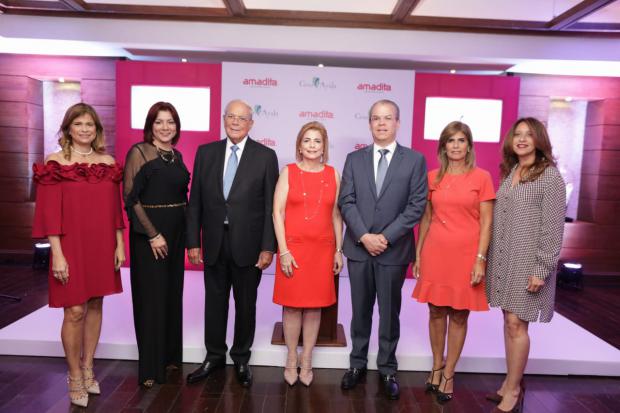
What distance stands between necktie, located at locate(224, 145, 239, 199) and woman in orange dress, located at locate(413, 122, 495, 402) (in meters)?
1.21

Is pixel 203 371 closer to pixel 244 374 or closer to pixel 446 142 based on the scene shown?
pixel 244 374

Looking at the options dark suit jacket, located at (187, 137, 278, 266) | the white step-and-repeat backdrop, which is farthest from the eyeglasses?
the white step-and-repeat backdrop

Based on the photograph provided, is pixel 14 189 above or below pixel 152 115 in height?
below

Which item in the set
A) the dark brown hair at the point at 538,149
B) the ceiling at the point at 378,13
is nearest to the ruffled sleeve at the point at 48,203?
the dark brown hair at the point at 538,149

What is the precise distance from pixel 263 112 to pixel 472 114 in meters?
2.51

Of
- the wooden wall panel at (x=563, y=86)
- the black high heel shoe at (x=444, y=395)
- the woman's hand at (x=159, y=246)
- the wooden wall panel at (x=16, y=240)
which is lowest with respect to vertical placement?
the black high heel shoe at (x=444, y=395)

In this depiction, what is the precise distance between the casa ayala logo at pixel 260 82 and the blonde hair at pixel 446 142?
119 inches

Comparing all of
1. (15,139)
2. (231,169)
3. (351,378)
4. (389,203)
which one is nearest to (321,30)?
(231,169)

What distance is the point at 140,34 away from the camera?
508 cm

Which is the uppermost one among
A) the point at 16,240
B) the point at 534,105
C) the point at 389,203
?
the point at 534,105

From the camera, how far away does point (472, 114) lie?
18.5ft

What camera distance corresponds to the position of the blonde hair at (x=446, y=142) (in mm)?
2729

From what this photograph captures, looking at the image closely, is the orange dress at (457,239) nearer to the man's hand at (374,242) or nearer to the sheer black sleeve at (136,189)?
the man's hand at (374,242)

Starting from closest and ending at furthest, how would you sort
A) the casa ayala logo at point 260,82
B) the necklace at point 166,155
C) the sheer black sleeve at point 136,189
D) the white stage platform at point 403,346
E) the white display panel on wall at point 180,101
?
the sheer black sleeve at point 136,189, the necklace at point 166,155, the white stage platform at point 403,346, the casa ayala logo at point 260,82, the white display panel on wall at point 180,101
